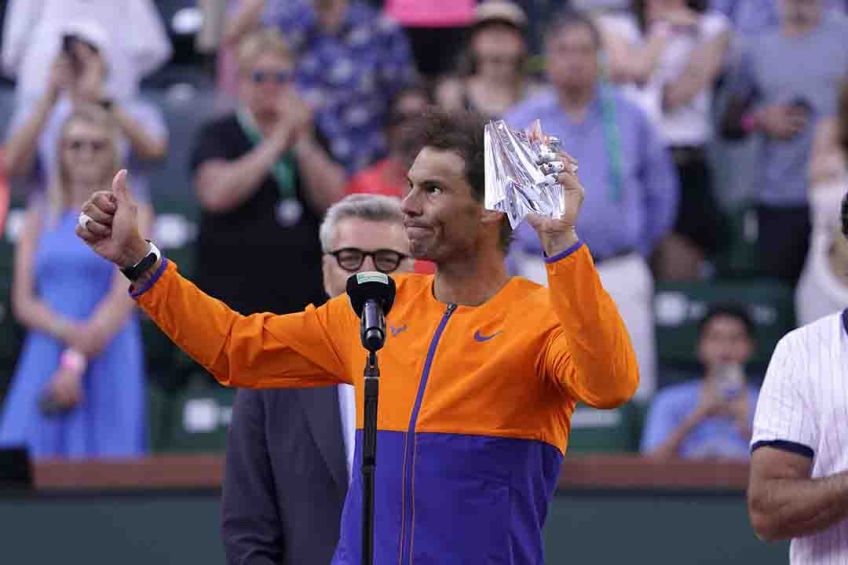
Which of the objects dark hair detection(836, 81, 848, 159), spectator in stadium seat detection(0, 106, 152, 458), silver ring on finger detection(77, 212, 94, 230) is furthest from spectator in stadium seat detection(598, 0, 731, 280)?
silver ring on finger detection(77, 212, 94, 230)

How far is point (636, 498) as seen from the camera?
6676mm

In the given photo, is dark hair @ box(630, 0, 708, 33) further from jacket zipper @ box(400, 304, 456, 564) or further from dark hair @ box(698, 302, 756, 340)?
jacket zipper @ box(400, 304, 456, 564)

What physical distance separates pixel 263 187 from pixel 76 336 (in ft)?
3.45

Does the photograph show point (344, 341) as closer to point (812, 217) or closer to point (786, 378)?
point (786, 378)

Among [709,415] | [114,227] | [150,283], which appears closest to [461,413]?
[150,283]

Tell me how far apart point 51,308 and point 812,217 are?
3.55 m

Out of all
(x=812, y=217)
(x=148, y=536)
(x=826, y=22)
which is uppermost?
(x=826, y=22)

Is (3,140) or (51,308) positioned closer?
(51,308)

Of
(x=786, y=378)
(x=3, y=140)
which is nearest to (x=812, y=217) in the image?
(x=3, y=140)

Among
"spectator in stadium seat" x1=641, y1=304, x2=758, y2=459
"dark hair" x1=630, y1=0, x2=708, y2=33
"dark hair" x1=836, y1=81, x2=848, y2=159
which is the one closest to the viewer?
"spectator in stadium seat" x1=641, y1=304, x2=758, y2=459

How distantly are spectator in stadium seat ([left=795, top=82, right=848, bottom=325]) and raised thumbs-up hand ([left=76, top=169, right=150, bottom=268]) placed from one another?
455 cm

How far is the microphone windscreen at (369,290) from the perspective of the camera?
3.82 m

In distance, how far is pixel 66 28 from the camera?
823 centimetres

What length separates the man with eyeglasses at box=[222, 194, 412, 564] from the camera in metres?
4.55
